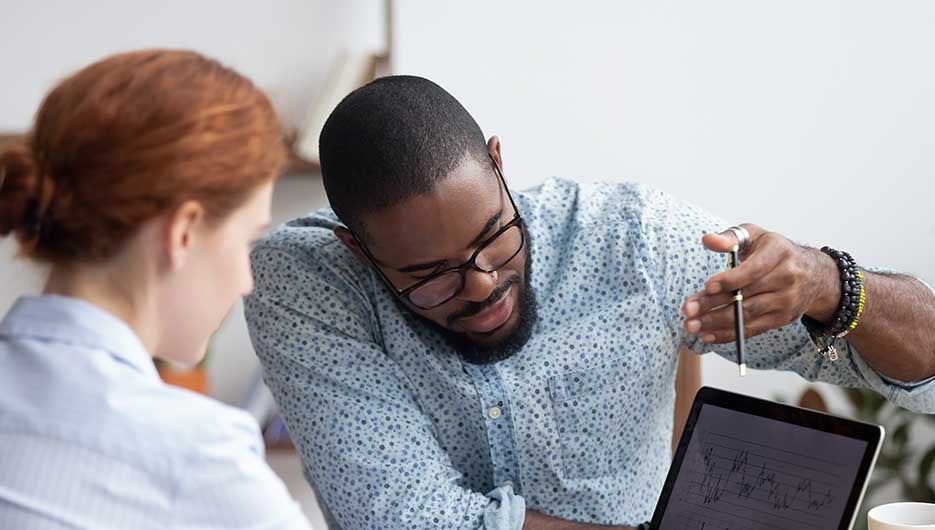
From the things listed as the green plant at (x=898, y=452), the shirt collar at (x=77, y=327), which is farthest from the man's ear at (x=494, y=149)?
the green plant at (x=898, y=452)

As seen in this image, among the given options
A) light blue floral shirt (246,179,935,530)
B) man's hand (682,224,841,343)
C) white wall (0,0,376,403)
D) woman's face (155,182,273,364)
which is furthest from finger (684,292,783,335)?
white wall (0,0,376,403)

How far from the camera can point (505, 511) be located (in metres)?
1.52

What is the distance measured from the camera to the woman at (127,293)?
94cm

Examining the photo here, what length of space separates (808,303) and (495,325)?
385 mm

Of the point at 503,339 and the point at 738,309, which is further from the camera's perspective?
the point at 503,339

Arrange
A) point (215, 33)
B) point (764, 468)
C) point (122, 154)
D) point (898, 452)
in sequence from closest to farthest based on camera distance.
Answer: point (122, 154), point (764, 468), point (898, 452), point (215, 33)

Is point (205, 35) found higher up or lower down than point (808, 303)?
lower down

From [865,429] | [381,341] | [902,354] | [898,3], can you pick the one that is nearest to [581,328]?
[381,341]

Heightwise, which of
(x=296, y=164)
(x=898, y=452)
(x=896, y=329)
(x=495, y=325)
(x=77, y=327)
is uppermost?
(x=77, y=327)

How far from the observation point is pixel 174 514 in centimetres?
96

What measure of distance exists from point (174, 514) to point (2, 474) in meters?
0.13

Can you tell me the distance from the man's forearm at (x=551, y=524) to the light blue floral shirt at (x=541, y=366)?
0.15 ft

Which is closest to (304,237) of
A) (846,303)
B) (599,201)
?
(599,201)

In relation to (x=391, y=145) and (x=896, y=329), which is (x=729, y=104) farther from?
(x=391, y=145)
